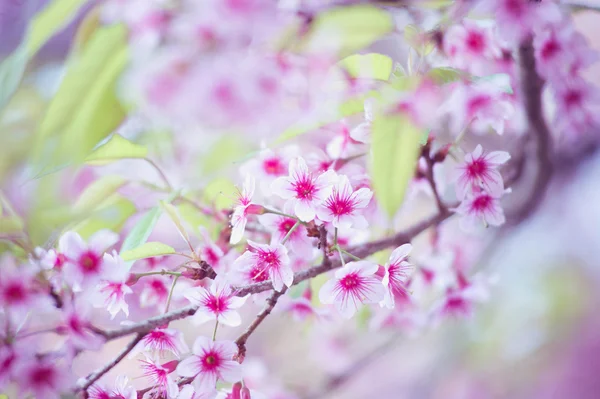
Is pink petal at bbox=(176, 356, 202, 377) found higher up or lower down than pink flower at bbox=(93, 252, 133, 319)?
lower down

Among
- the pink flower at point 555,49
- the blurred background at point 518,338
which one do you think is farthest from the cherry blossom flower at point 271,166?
the blurred background at point 518,338

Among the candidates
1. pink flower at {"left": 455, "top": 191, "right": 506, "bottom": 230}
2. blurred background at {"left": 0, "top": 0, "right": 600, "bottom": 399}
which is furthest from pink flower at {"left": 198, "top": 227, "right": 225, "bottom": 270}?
blurred background at {"left": 0, "top": 0, "right": 600, "bottom": 399}

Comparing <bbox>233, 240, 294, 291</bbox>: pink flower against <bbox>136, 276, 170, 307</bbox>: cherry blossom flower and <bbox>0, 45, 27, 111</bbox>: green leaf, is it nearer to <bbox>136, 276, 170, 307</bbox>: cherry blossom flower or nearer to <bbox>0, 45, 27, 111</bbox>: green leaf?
<bbox>136, 276, 170, 307</bbox>: cherry blossom flower

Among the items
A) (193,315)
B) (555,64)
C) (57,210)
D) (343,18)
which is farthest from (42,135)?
(555,64)

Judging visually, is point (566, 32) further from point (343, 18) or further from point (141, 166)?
point (141, 166)

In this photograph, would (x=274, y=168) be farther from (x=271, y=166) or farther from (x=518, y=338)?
(x=518, y=338)

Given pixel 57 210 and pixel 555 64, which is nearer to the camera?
pixel 57 210

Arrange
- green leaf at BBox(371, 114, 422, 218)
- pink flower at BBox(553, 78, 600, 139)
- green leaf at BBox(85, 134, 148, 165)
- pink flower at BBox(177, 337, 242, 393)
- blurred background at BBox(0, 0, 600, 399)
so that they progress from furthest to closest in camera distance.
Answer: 1. blurred background at BBox(0, 0, 600, 399)
2. pink flower at BBox(553, 78, 600, 139)
3. green leaf at BBox(85, 134, 148, 165)
4. pink flower at BBox(177, 337, 242, 393)
5. green leaf at BBox(371, 114, 422, 218)

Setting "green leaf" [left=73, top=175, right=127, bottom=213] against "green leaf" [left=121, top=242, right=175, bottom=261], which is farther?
"green leaf" [left=73, top=175, right=127, bottom=213]
